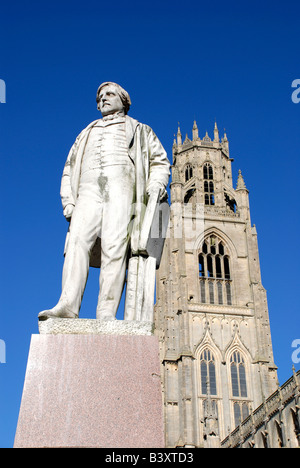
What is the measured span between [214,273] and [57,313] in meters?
37.7

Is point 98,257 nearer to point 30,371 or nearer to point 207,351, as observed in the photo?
point 30,371

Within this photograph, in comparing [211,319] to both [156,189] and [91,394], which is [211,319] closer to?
[156,189]

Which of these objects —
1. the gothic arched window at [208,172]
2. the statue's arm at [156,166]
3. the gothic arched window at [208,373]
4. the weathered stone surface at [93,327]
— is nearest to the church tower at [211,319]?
the gothic arched window at [208,373]

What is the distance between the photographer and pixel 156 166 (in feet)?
17.2

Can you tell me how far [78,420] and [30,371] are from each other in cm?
49

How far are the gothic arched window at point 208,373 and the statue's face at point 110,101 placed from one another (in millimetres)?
32095

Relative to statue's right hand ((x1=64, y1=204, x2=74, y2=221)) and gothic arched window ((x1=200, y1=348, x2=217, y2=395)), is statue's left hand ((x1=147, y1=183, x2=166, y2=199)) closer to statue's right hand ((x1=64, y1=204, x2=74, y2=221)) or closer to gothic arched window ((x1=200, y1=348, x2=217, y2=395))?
statue's right hand ((x1=64, y1=204, x2=74, y2=221))

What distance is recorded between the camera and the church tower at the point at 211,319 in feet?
115

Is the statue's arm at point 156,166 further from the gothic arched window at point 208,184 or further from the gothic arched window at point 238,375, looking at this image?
the gothic arched window at point 208,184

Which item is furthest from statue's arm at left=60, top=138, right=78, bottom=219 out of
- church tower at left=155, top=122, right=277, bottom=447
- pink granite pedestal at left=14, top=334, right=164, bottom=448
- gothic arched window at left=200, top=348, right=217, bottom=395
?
gothic arched window at left=200, top=348, right=217, bottom=395

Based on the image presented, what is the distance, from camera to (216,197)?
46.7m

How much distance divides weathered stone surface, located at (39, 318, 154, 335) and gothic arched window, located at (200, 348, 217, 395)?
32.5 meters

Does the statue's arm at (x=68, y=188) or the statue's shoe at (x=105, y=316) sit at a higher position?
the statue's arm at (x=68, y=188)

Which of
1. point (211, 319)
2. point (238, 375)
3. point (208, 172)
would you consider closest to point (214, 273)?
point (211, 319)
